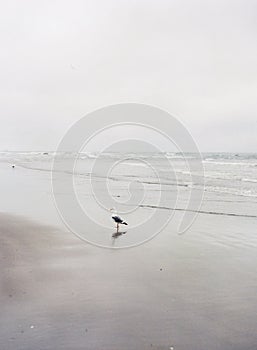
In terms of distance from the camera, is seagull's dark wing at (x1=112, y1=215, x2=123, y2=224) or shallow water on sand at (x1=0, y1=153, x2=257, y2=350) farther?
seagull's dark wing at (x1=112, y1=215, x2=123, y2=224)

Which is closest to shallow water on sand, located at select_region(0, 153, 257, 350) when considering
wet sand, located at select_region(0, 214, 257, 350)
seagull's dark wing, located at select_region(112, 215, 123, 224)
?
wet sand, located at select_region(0, 214, 257, 350)

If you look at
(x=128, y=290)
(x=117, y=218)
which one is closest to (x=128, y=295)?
(x=128, y=290)

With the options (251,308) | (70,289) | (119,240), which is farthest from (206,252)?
(70,289)

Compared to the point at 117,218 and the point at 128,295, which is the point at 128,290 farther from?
the point at 117,218

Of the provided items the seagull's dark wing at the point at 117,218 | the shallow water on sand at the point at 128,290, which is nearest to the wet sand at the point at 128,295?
the shallow water on sand at the point at 128,290

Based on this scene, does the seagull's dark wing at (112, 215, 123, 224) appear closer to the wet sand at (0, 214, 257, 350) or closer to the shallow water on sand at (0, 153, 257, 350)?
the shallow water on sand at (0, 153, 257, 350)

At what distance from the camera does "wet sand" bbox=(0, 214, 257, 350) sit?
15.0 ft

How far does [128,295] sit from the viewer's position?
592cm

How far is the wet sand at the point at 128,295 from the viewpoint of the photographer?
15.0ft

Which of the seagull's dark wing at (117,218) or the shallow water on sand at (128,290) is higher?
the seagull's dark wing at (117,218)

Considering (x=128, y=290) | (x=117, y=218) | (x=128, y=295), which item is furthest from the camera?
(x=117, y=218)

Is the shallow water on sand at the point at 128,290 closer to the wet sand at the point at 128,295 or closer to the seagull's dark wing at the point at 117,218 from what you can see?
the wet sand at the point at 128,295

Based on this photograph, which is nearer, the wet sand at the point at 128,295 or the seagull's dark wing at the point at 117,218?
the wet sand at the point at 128,295

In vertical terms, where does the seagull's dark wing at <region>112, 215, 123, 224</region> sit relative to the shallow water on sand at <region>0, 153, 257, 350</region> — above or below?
above
